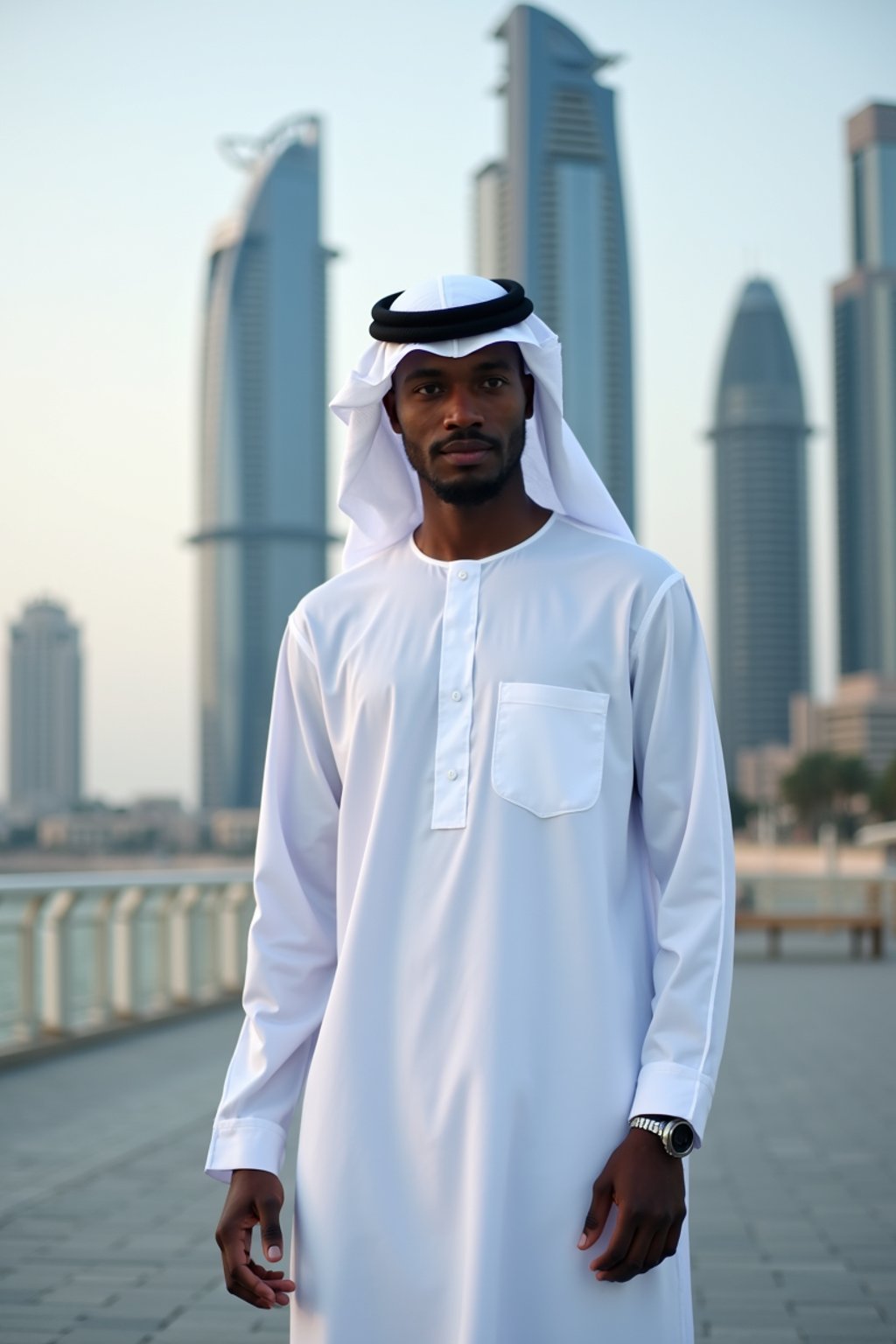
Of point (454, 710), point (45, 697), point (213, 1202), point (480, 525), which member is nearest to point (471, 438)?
point (480, 525)

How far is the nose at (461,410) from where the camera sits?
6.78ft

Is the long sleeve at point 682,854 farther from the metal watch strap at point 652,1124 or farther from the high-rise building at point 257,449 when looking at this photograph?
the high-rise building at point 257,449

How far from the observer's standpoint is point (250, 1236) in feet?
6.41

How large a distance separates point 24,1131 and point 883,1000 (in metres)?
8.12

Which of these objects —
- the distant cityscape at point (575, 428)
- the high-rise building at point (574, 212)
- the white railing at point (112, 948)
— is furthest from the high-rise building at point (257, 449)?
the white railing at point (112, 948)

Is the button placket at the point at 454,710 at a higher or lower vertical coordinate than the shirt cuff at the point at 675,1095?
higher

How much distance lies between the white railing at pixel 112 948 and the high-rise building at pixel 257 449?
4383 inches

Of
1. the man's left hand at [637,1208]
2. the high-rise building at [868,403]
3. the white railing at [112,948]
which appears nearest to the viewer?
the man's left hand at [637,1208]

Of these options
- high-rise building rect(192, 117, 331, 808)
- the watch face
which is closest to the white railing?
the watch face

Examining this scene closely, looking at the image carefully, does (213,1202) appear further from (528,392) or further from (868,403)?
(868,403)

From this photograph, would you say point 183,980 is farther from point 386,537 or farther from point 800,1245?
point 386,537

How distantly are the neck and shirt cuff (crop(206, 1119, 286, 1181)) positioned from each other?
74 centimetres

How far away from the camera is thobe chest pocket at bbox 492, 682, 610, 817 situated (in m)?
1.94

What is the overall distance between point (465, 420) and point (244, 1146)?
91cm
